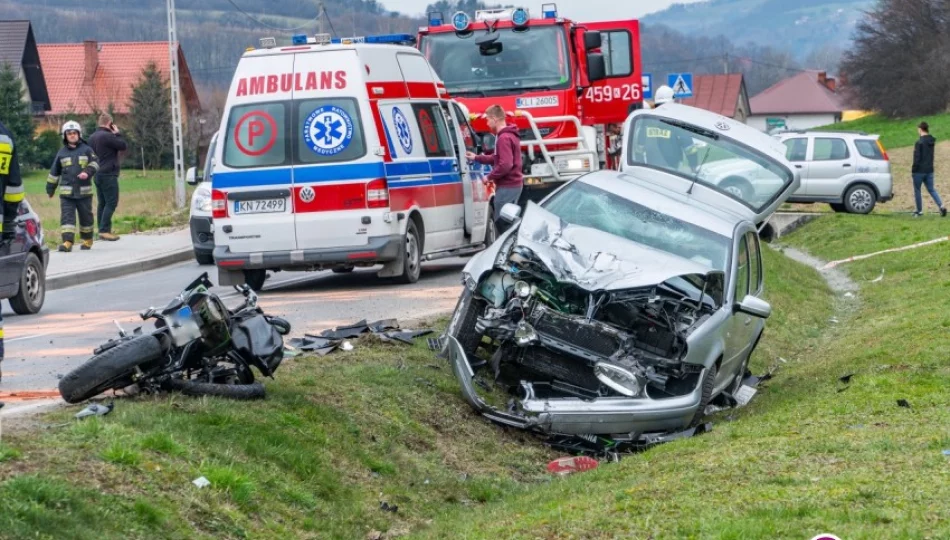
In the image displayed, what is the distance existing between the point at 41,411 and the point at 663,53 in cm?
18215

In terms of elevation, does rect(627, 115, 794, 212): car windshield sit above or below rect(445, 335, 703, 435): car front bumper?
above

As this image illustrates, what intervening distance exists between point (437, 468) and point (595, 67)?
12.6 metres

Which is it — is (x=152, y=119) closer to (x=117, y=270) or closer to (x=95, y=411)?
(x=117, y=270)

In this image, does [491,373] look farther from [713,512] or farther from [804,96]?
[804,96]

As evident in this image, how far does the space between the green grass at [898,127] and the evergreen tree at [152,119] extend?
33.6 m

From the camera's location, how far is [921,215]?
29.7 m

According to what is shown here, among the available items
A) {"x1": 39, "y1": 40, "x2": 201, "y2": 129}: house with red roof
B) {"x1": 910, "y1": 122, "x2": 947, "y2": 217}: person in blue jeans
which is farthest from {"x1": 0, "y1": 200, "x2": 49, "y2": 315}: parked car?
{"x1": 39, "y1": 40, "x2": 201, "y2": 129}: house with red roof

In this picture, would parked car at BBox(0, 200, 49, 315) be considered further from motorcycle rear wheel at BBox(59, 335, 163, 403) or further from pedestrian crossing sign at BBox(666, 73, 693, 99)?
pedestrian crossing sign at BBox(666, 73, 693, 99)

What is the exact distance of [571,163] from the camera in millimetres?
19047

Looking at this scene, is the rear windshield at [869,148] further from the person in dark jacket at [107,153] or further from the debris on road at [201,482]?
the debris on road at [201,482]

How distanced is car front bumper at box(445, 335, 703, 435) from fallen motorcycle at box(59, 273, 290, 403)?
6.06 feet

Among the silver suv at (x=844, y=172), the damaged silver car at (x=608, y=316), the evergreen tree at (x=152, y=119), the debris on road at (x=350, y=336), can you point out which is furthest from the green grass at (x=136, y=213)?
the damaged silver car at (x=608, y=316)

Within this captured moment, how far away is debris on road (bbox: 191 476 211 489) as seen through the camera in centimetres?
656

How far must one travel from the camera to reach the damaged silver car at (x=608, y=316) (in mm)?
9070
